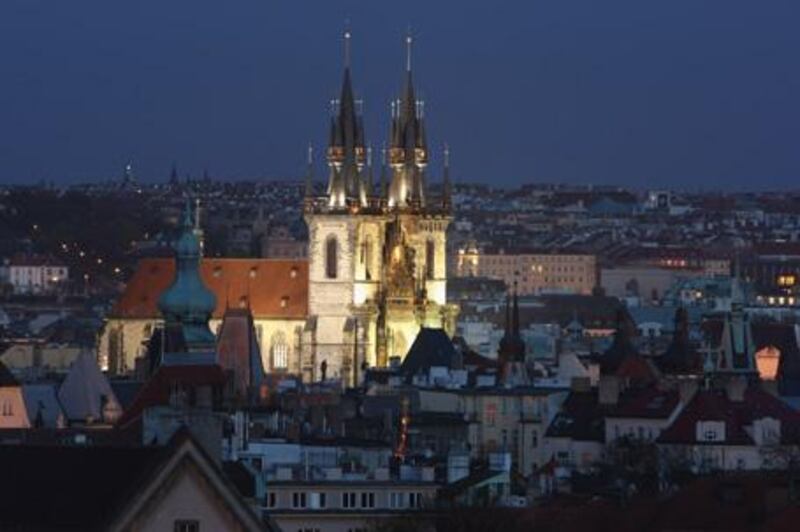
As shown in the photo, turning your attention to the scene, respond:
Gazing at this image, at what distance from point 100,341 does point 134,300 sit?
2.04 meters

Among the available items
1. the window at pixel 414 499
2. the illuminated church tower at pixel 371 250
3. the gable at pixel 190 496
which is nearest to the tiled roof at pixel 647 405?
the window at pixel 414 499

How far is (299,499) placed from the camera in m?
49.9

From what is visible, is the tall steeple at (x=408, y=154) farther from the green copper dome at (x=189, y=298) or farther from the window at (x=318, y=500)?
the window at (x=318, y=500)

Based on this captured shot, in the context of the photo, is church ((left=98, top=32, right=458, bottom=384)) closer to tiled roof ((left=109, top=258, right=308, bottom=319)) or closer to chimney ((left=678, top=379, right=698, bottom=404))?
tiled roof ((left=109, top=258, right=308, bottom=319))

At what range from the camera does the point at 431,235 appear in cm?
12862

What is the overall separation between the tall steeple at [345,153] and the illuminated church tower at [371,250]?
0.03m

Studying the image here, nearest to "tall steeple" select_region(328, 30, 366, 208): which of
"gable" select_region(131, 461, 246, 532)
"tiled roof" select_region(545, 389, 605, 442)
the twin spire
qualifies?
the twin spire

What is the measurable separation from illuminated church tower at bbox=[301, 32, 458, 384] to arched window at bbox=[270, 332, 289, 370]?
75 centimetres

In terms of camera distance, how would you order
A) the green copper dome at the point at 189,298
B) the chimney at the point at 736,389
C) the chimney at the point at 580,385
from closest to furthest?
the green copper dome at the point at 189,298
the chimney at the point at 736,389
the chimney at the point at 580,385

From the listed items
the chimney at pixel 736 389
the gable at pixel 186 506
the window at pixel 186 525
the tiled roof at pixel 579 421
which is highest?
the chimney at pixel 736 389

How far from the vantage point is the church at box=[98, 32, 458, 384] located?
125 meters

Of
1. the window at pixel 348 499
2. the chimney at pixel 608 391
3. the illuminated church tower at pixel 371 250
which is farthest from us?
the illuminated church tower at pixel 371 250

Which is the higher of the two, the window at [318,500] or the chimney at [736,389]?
the chimney at [736,389]

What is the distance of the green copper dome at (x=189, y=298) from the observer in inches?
2956
